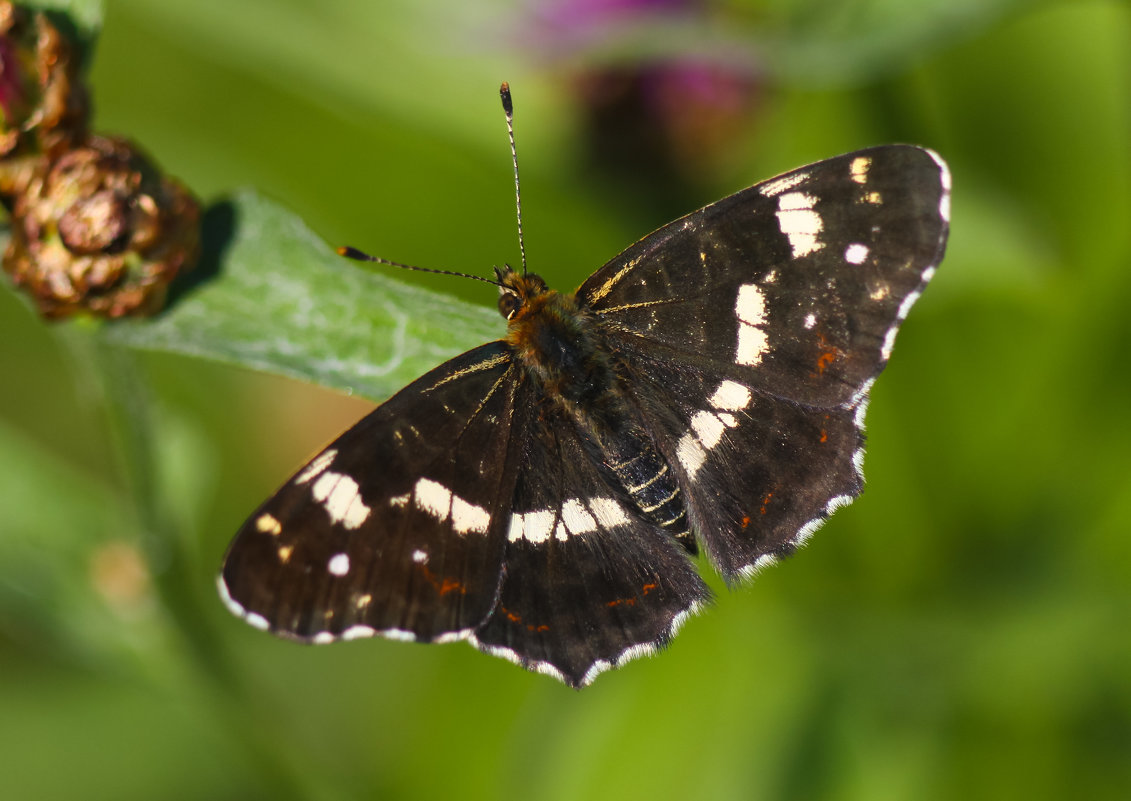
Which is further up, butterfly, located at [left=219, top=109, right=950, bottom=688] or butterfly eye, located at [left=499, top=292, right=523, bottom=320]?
butterfly eye, located at [left=499, top=292, right=523, bottom=320]

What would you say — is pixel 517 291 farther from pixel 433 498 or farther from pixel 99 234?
pixel 99 234

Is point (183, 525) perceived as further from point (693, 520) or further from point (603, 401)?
point (693, 520)

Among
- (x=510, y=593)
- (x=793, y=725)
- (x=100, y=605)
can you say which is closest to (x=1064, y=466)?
(x=793, y=725)

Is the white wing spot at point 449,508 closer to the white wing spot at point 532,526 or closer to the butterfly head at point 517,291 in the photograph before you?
the white wing spot at point 532,526

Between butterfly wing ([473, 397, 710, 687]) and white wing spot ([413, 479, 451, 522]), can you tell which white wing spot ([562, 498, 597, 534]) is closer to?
butterfly wing ([473, 397, 710, 687])

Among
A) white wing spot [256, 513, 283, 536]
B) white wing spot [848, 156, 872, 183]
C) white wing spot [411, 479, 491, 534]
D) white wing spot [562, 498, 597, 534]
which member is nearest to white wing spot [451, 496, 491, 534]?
white wing spot [411, 479, 491, 534]

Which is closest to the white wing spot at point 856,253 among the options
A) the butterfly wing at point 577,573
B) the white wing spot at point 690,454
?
the white wing spot at point 690,454

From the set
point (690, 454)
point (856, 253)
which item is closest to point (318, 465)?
point (690, 454)
